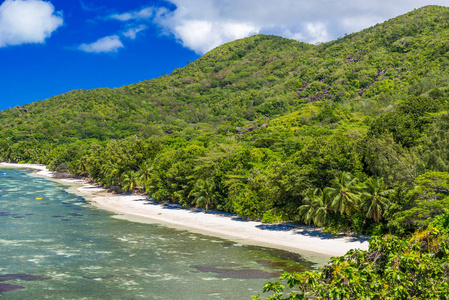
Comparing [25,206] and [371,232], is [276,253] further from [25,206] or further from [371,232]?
[25,206]

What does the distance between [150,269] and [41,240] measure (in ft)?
49.6

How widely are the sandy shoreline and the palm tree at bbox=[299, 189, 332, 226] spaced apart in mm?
1997

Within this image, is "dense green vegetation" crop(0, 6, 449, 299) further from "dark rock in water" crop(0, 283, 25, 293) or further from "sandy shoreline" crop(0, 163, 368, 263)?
"dark rock in water" crop(0, 283, 25, 293)

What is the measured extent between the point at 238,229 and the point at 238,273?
13921mm

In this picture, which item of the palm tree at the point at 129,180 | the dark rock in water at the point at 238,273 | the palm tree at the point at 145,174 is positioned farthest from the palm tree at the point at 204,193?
the dark rock in water at the point at 238,273

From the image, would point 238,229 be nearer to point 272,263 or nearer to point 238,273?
point 272,263

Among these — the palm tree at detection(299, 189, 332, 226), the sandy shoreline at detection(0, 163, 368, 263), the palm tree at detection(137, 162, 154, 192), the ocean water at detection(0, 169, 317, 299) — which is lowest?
the ocean water at detection(0, 169, 317, 299)

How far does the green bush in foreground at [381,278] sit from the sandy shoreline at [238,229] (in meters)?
16.9

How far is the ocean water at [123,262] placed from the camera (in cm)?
2442

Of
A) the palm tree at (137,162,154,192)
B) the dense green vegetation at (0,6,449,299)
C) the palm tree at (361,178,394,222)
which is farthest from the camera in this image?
the palm tree at (137,162,154,192)

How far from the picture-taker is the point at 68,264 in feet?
97.5

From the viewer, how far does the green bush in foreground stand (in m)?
12.6

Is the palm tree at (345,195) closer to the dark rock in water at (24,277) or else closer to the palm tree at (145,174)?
the dark rock in water at (24,277)

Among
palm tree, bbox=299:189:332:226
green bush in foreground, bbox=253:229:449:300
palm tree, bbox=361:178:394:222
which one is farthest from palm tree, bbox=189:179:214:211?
green bush in foreground, bbox=253:229:449:300
